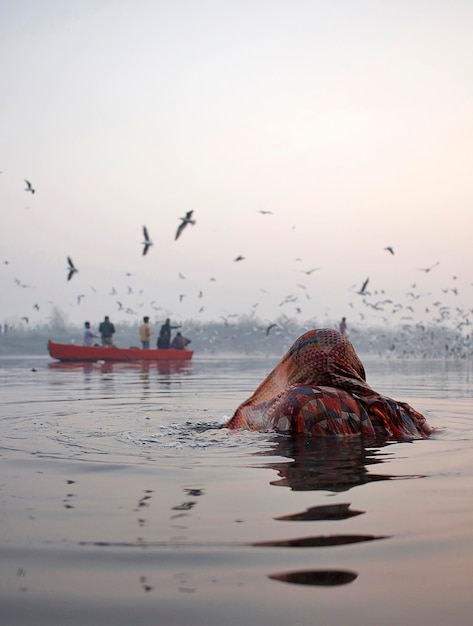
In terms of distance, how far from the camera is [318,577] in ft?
6.91

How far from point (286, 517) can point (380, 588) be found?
2.63 feet

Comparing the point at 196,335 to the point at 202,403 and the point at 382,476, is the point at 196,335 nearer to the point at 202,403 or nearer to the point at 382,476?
the point at 202,403

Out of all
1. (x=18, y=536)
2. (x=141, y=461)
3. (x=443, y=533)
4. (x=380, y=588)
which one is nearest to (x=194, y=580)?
(x=380, y=588)

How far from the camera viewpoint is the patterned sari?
5098mm

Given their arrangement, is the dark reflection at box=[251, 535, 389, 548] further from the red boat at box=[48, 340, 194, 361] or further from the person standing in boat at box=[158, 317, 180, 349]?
the person standing in boat at box=[158, 317, 180, 349]

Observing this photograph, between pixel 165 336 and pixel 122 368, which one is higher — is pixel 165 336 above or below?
above

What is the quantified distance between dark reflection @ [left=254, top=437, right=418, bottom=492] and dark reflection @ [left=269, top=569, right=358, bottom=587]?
121 centimetres

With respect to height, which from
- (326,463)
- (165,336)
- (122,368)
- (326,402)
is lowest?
(122,368)

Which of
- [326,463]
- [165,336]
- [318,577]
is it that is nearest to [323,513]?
[318,577]

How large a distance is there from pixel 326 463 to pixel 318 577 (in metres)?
2.00

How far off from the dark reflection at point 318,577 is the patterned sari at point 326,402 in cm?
287

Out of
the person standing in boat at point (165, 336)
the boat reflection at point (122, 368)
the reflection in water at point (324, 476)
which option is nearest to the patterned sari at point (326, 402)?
the reflection in water at point (324, 476)

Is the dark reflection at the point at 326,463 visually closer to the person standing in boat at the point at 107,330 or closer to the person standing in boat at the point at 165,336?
the person standing in boat at the point at 107,330

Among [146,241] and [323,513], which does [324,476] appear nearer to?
[323,513]
